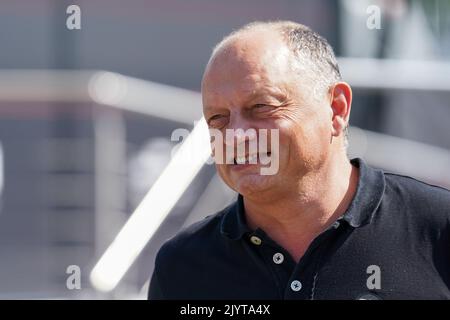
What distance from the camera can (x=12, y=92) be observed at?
4691 mm

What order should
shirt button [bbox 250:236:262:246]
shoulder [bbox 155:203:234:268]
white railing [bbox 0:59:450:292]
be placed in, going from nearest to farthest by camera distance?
1. shirt button [bbox 250:236:262:246]
2. shoulder [bbox 155:203:234:268]
3. white railing [bbox 0:59:450:292]

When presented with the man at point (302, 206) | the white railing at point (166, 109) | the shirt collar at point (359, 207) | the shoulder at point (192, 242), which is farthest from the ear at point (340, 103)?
the white railing at point (166, 109)

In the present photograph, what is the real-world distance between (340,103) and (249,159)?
0.30 m

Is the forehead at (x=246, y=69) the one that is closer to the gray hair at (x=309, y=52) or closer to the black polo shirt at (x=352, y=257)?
the gray hair at (x=309, y=52)

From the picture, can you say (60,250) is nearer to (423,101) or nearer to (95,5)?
(95,5)

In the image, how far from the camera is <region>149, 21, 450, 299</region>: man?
7.34 ft

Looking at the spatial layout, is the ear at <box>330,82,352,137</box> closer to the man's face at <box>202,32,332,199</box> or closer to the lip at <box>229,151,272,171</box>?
the man's face at <box>202,32,332,199</box>

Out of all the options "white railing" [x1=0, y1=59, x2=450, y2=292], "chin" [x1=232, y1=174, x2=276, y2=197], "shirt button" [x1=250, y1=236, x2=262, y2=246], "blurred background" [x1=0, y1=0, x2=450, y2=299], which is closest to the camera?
"chin" [x1=232, y1=174, x2=276, y2=197]

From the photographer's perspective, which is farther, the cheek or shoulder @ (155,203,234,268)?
shoulder @ (155,203,234,268)

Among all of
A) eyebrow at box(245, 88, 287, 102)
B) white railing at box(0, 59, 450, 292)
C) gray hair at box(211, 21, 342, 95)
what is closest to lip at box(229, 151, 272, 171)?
eyebrow at box(245, 88, 287, 102)

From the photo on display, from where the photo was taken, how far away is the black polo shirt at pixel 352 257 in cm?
222

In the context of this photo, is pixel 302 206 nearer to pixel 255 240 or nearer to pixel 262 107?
pixel 255 240

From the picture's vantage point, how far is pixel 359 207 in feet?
7.61
